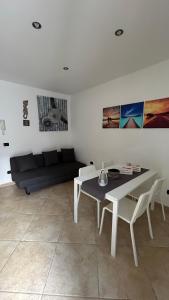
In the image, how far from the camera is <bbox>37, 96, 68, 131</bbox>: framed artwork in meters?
3.68

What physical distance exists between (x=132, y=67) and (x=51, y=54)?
1.41 meters

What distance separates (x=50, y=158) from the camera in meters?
3.63

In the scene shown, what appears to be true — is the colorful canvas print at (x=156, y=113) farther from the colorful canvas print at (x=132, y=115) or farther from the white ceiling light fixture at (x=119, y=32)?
the white ceiling light fixture at (x=119, y=32)

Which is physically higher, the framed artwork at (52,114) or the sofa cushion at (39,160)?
the framed artwork at (52,114)

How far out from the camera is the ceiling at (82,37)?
1219 mm

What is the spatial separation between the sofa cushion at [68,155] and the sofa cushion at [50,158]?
243 mm

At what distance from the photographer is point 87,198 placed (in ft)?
8.72

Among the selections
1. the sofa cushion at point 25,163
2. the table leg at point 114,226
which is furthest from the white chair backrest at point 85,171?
the sofa cushion at point 25,163

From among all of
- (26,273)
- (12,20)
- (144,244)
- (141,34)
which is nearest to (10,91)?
(12,20)

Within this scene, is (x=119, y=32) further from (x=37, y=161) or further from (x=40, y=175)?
(x=37, y=161)

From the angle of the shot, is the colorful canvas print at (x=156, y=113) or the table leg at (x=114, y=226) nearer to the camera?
the table leg at (x=114, y=226)

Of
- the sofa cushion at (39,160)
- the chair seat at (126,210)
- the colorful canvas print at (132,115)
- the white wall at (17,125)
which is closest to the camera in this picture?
the chair seat at (126,210)

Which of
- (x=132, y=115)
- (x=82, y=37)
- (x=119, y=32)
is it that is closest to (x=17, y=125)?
(x=82, y=37)

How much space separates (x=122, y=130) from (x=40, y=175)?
2.06 m
